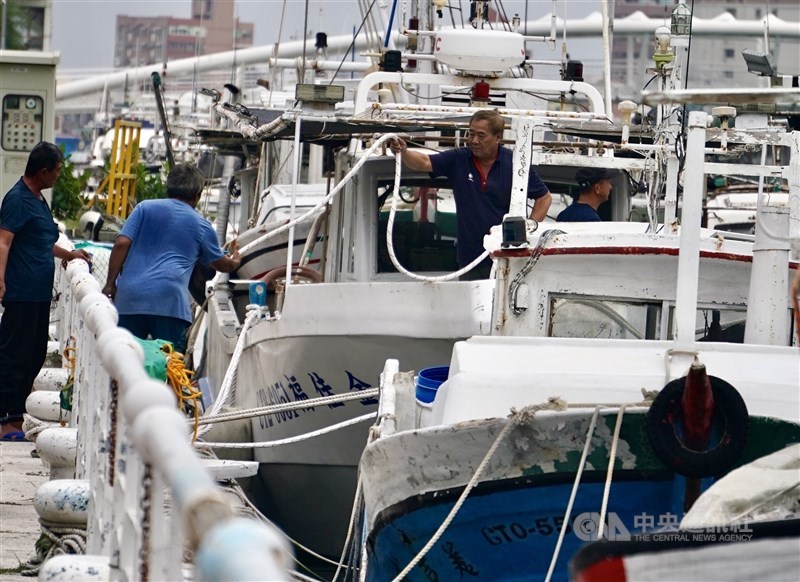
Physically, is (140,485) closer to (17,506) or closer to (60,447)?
(60,447)

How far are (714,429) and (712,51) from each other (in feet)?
326

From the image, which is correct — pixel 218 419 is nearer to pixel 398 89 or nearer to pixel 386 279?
pixel 386 279

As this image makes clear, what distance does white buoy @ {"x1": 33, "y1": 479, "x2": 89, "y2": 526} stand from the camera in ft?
18.6

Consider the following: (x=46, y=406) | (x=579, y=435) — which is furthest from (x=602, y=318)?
(x=46, y=406)

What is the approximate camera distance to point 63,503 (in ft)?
18.7

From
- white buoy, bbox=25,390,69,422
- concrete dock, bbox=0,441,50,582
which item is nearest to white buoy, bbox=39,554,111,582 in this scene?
concrete dock, bbox=0,441,50,582

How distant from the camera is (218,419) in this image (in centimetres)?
844

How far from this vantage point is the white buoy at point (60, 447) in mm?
6617

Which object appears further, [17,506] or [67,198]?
[67,198]

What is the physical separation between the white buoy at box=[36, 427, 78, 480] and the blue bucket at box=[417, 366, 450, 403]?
1.63m

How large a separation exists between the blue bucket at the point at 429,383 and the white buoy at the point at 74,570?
2.91 metres

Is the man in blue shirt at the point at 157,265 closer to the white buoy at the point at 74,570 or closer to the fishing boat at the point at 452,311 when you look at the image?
the fishing boat at the point at 452,311

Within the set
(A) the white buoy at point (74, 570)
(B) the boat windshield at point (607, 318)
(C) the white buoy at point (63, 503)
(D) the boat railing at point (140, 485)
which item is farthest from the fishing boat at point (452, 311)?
(A) the white buoy at point (74, 570)

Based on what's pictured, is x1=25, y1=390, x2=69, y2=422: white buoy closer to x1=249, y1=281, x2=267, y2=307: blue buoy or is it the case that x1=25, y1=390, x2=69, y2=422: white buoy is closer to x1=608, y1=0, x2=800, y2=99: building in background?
x1=249, y1=281, x2=267, y2=307: blue buoy
